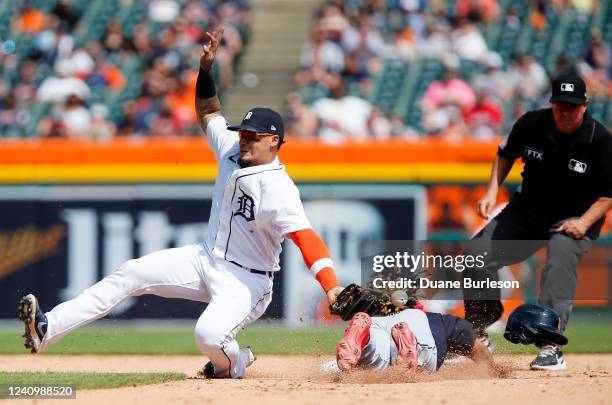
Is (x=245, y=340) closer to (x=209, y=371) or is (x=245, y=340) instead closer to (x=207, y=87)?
(x=209, y=371)

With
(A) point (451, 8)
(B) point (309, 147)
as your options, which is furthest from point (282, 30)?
(B) point (309, 147)

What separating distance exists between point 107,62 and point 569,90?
942 centimetres

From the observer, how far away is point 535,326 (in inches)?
291

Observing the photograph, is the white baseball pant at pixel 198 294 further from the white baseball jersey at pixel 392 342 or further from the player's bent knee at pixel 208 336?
the white baseball jersey at pixel 392 342

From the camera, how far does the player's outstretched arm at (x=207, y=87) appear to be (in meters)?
7.44

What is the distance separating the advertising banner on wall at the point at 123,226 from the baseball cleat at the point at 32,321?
447 cm

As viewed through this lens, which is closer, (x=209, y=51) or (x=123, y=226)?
(x=209, y=51)

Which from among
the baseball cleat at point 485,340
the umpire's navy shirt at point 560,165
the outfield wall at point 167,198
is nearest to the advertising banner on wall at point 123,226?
the outfield wall at point 167,198

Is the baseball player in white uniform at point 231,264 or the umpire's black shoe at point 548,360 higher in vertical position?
the baseball player in white uniform at point 231,264

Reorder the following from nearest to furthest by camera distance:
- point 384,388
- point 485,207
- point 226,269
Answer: point 384,388 → point 226,269 → point 485,207

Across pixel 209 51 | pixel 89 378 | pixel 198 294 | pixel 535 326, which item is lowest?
pixel 89 378

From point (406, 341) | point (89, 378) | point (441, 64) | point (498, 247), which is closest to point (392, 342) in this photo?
point (406, 341)

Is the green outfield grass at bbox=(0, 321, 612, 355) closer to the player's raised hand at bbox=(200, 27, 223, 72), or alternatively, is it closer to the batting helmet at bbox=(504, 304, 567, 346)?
the batting helmet at bbox=(504, 304, 567, 346)

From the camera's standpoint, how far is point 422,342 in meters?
7.09
